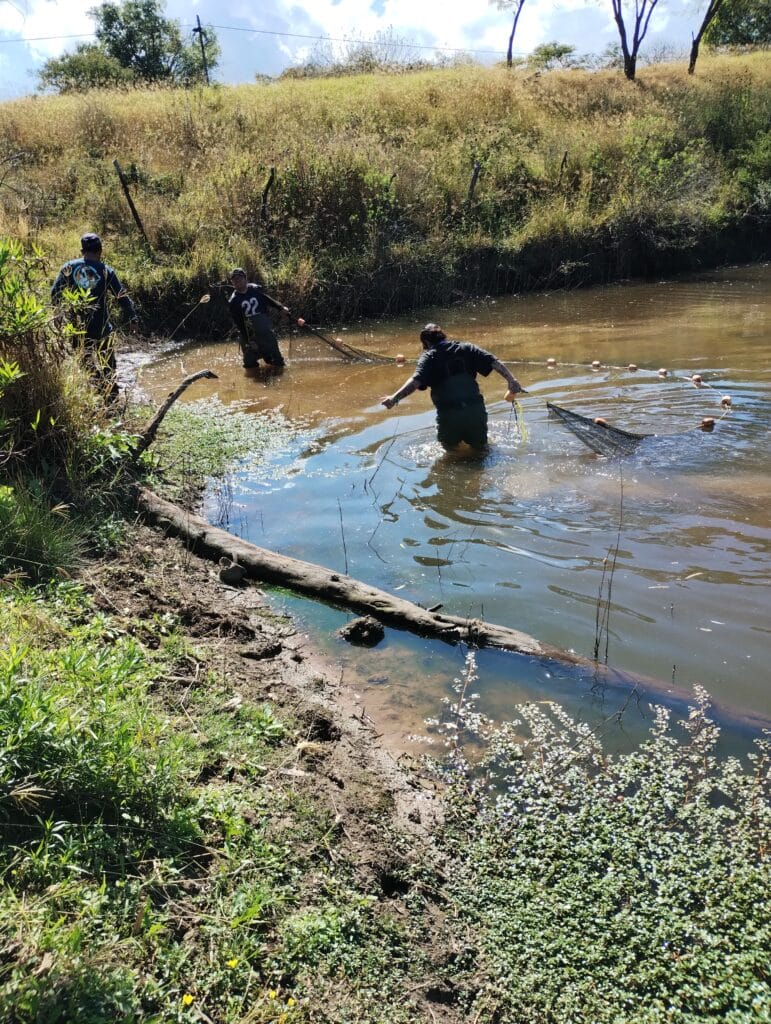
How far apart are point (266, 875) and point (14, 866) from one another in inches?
32.8

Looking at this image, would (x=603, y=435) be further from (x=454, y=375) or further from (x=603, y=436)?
(x=454, y=375)

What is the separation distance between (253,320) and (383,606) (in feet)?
25.5

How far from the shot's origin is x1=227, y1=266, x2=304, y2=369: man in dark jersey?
37.0 feet

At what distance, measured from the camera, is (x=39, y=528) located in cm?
473

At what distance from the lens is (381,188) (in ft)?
58.4

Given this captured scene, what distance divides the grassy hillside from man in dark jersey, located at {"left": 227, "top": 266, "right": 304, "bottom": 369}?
291 centimetres

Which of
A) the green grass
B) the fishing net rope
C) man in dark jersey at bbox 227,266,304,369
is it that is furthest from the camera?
man in dark jersey at bbox 227,266,304,369

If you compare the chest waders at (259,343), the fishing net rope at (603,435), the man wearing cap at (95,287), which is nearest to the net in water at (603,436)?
the fishing net rope at (603,435)

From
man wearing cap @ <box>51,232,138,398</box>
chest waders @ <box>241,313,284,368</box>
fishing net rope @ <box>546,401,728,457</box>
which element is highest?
man wearing cap @ <box>51,232,138,398</box>

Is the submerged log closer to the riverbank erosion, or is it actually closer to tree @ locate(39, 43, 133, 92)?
the riverbank erosion

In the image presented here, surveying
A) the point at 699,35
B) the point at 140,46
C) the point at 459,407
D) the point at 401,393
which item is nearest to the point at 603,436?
the point at 459,407

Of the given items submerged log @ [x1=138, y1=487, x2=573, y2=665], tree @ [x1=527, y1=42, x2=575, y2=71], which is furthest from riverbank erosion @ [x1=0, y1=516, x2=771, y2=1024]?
tree @ [x1=527, y1=42, x2=575, y2=71]

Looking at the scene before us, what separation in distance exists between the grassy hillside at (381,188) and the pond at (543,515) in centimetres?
435

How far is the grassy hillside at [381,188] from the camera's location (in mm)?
15883
